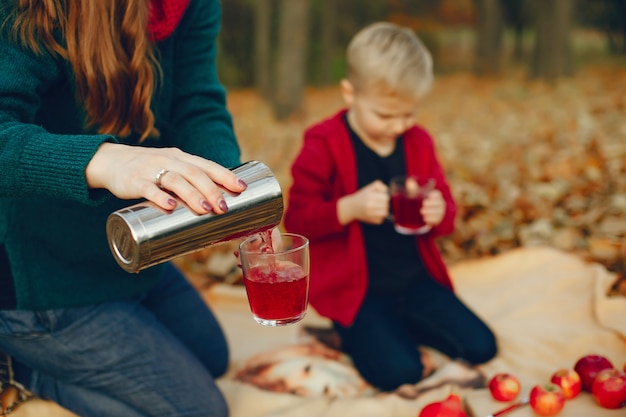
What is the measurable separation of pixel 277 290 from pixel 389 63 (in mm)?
1268

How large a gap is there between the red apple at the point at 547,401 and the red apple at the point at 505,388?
10cm

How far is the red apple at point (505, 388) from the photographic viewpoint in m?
2.32

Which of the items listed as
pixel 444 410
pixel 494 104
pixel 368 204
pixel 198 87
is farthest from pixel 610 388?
pixel 494 104

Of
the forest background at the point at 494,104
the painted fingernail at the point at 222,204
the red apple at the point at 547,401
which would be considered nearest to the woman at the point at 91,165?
the painted fingernail at the point at 222,204

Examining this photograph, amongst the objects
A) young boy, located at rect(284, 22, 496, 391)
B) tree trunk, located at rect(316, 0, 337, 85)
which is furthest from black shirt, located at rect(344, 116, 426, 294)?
tree trunk, located at rect(316, 0, 337, 85)

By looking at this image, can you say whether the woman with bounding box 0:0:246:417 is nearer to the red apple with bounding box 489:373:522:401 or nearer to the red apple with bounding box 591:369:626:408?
the red apple with bounding box 489:373:522:401

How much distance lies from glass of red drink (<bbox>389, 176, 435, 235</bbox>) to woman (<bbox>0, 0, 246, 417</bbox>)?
0.73 meters

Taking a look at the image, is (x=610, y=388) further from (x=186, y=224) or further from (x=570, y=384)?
(x=186, y=224)

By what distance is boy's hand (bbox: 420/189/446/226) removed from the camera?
268cm

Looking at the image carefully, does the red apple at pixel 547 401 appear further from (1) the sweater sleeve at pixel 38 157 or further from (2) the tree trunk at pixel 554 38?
(2) the tree trunk at pixel 554 38

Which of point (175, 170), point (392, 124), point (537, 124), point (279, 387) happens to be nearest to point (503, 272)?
point (392, 124)

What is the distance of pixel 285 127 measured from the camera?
30.7ft

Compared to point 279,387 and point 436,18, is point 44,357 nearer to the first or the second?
point 279,387

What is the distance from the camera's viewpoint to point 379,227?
2914 millimetres
